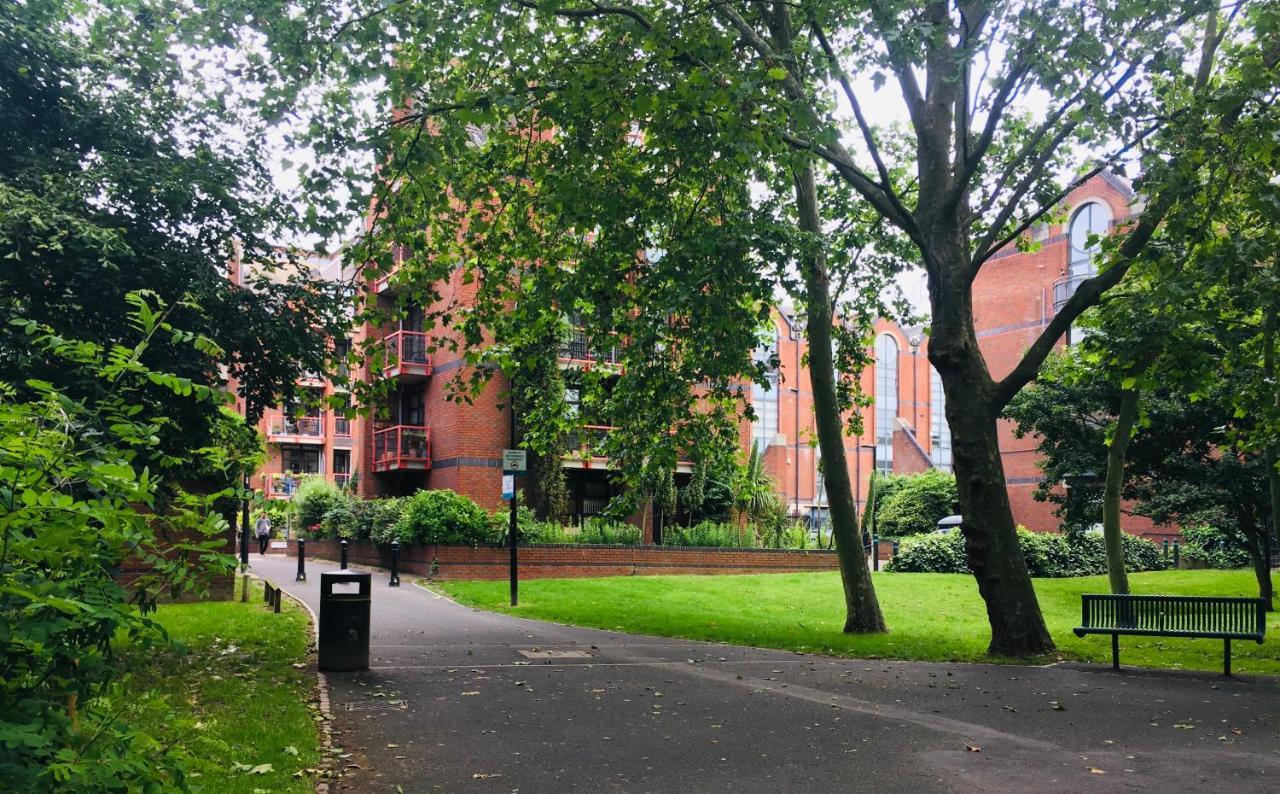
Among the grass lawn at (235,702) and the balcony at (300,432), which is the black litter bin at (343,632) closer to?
the grass lawn at (235,702)

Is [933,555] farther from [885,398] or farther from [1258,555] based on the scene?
[885,398]

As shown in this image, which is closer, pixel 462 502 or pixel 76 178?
pixel 76 178

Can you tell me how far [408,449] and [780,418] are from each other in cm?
2481

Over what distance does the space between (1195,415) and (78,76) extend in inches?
818

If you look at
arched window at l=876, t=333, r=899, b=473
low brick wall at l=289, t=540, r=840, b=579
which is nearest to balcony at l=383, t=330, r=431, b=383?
low brick wall at l=289, t=540, r=840, b=579

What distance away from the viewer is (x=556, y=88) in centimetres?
1099

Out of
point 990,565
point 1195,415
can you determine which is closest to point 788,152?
point 990,565

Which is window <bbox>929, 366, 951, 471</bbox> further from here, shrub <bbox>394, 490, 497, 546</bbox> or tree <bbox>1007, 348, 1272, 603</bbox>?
shrub <bbox>394, 490, 497, 546</bbox>

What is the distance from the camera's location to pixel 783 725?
7824 millimetres

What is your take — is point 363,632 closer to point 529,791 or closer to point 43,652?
point 529,791

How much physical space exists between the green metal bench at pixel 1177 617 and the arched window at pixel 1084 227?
1312 inches

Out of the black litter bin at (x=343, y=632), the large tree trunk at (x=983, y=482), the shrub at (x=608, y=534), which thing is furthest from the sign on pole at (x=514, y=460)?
the shrub at (x=608, y=534)

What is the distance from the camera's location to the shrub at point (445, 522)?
25.2 m

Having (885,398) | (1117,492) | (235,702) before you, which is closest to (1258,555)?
(1117,492)
